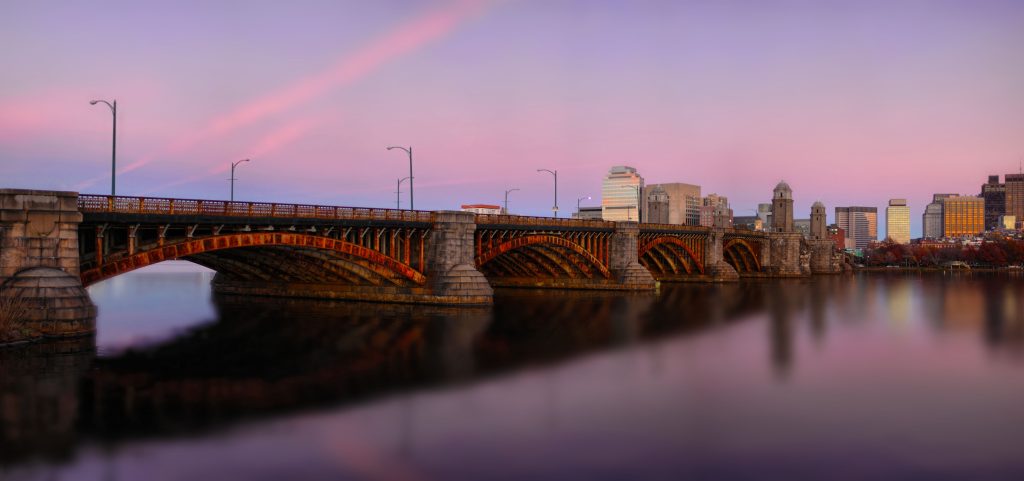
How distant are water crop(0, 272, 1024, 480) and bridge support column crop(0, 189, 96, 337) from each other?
2.00m

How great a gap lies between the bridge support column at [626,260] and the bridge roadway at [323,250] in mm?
148

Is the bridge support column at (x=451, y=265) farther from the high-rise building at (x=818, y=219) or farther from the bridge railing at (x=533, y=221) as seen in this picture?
the high-rise building at (x=818, y=219)

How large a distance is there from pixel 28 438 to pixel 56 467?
2993mm

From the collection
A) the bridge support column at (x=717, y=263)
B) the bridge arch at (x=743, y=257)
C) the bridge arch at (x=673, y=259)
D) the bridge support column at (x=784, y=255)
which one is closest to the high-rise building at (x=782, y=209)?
the bridge support column at (x=784, y=255)

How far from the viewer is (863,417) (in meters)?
24.5

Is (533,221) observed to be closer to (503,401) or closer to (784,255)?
(503,401)

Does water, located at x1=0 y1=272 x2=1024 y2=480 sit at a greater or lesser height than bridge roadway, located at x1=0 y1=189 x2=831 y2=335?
lesser

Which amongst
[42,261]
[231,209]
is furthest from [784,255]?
[42,261]

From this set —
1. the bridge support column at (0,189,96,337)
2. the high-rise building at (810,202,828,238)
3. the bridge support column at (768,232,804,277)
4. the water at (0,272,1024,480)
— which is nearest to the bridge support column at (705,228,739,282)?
the bridge support column at (768,232,804,277)

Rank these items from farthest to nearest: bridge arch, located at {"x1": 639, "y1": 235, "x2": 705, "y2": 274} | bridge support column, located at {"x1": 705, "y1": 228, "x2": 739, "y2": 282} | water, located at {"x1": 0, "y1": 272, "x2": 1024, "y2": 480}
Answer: bridge support column, located at {"x1": 705, "y1": 228, "x2": 739, "y2": 282}
bridge arch, located at {"x1": 639, "y1": 235, "x2": 705, "y2": 274}
water, located at {"x1": 0, "y1": 272, "x2": 1024, "y2": 480}

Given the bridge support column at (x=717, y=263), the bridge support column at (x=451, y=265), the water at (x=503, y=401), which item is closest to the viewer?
the water at (x=503, y=401)

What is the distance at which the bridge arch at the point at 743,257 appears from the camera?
412ft

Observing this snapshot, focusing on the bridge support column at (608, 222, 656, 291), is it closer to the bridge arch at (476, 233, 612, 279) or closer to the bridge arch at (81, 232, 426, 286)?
the bridge arch at (476, 233, 612, 279)

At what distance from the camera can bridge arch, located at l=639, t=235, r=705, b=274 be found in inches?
3925
